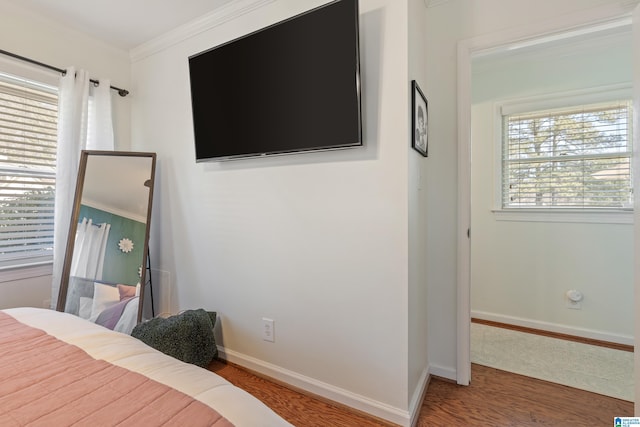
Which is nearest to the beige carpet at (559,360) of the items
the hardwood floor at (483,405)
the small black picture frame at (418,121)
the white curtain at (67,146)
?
the hardwood floor at (483,405)

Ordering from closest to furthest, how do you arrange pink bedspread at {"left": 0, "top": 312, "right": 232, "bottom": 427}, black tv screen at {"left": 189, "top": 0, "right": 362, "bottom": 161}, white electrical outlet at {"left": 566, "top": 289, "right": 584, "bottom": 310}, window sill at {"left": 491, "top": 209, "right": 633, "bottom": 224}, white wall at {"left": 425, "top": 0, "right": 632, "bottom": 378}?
pink bedspread at {"left": 0, "top": 312, "right": 232, "bottom": 427}
black tv screen at {"left": 189, "top": 0, "right": 362, "bottom": 161}
white wall at {"left": 425, "top": 0, "right": 632, "bottom": 378}
window sill at {"left": 491, "top": 209, "right": 633, "bottom": 224}
white electrical outlet at {"left": 566, "top": 289, "right": 584, "bottom": 310}

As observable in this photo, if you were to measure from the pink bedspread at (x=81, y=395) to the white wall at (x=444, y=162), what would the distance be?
67.1 inches

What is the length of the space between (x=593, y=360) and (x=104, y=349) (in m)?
3.04

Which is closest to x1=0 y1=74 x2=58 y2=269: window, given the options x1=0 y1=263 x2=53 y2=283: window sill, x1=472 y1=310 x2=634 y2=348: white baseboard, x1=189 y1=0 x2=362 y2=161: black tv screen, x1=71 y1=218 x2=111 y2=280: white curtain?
x1=0 y1=263 x2=53 y2=283: window sill

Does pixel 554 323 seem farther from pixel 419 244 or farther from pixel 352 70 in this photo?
pixel 352 70

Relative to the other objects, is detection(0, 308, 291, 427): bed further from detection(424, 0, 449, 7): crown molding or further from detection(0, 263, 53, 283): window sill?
detection(424, 0, 449, 7): crown molding

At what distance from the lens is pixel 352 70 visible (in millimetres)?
1531

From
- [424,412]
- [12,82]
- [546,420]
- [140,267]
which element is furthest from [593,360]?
[12,82]

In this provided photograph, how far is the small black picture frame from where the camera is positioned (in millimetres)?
1588

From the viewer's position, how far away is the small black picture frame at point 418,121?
62.5 inches

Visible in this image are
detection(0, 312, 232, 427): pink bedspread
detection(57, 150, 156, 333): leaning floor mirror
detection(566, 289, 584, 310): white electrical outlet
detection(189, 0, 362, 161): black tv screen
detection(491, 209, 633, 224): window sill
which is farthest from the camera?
detection(566, 289, 584, 310): white electrical outlet

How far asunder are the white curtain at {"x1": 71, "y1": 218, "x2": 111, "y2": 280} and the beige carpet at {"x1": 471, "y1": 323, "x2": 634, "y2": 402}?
2.90 metres

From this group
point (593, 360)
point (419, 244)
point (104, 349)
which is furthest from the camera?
point (593, 360)

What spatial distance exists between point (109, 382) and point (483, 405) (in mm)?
1887
